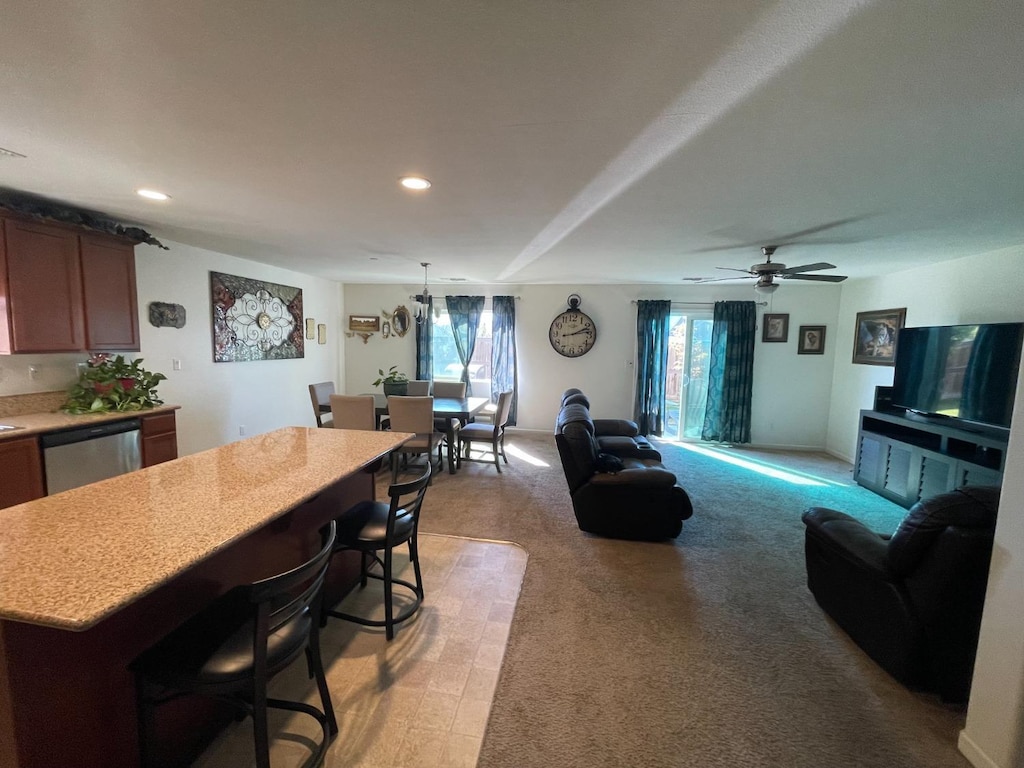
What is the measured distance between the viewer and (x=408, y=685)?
183 centimetres

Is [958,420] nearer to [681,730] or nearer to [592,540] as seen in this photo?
[592,540]

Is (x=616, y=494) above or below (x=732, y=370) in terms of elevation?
below

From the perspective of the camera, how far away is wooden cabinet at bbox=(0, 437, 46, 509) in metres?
2.44

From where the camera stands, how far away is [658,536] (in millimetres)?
3146

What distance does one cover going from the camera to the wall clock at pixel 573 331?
6281 mm

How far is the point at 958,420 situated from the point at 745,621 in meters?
3.26

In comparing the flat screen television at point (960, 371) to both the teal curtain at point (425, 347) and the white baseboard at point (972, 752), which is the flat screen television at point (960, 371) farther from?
the teal curtain at point (425, 347)

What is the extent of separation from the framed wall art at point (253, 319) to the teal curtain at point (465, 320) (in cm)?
223

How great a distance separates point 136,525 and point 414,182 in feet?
6.41

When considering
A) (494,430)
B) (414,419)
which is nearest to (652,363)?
(494,430)

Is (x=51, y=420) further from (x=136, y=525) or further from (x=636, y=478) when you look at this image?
(x=636, y=478)

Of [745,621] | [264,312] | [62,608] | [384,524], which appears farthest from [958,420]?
[264,312]

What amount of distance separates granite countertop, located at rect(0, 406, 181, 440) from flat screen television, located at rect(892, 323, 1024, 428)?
652 centimetres

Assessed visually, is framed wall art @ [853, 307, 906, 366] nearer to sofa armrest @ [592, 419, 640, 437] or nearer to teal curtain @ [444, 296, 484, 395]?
sofa armrest @ [592, 419, 640, 437]
